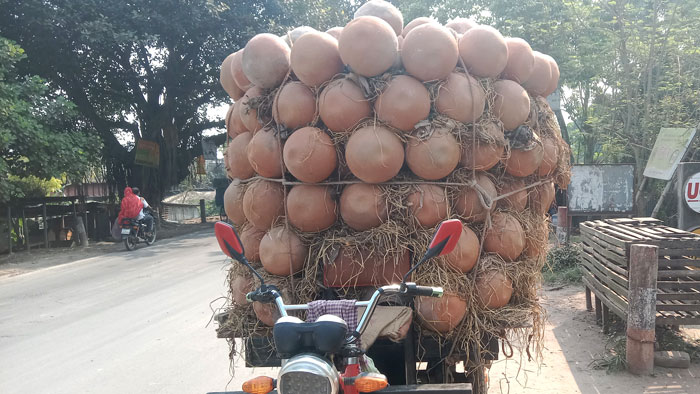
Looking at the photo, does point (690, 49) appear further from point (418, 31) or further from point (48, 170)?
point (48, 170)

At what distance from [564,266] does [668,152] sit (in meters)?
2.52

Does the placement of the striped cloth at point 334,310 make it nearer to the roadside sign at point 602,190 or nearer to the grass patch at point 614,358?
the grass patch at point 614,358

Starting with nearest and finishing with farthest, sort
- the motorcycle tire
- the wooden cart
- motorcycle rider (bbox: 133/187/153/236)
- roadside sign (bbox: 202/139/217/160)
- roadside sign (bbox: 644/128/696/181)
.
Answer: the wooden cart
roadside sign (bbox: 644/128/696/181)
motorcycle rider (bbox: 133/187/153/236)
the motorcycle tire
roadside sign (bbox: 202/139/217/160)

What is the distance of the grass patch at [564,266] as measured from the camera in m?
8.18

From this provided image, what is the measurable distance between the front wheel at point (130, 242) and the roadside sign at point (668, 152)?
11.4 metres

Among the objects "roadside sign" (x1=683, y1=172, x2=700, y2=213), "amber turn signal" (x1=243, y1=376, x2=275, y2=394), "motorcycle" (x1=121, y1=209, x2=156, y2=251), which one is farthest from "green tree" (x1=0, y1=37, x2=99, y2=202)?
"roadside sign" (x1=683, y1=172, x2=700, y2=213)

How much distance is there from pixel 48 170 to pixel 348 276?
11.0m

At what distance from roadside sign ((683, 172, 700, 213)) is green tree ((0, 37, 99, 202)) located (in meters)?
11.2

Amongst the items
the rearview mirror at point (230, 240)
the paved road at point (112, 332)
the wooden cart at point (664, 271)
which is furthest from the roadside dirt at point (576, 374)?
the paved road at point (112, 332)

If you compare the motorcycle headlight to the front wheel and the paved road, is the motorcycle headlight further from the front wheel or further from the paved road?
the front wheel

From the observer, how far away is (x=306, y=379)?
61.9 inches

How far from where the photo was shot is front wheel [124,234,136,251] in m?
13.0

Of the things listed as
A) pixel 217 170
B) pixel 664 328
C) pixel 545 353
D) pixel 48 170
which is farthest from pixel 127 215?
pixel 217 170

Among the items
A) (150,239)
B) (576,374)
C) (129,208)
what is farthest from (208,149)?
(576,374)
